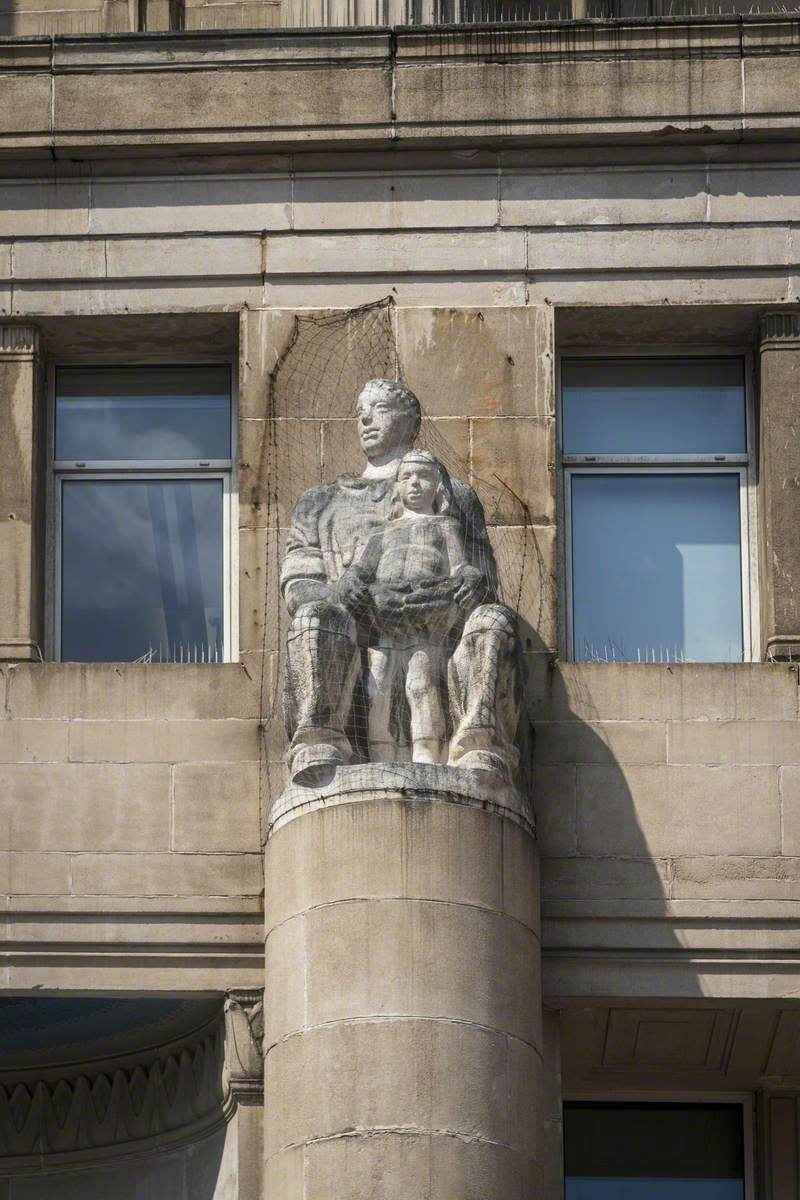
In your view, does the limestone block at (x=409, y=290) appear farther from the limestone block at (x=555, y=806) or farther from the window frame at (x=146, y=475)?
the limestone block at (x=555, y=806)

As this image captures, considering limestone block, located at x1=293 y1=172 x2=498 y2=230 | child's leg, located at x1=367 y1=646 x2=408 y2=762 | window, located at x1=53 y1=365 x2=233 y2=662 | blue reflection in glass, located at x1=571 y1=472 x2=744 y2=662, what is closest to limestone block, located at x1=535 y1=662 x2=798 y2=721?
blue reflection in glass, located at x1=571 y1=472 x2=744 y2=662

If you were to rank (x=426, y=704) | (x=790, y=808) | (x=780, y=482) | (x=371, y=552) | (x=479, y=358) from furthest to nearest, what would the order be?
1. (x=479, y=358)
2. (x=780, y=482)
3. (x=790, y=808)
4. (x=371, y=552)
5. (x=426, y=704)

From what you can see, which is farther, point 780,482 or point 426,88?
point 426,88

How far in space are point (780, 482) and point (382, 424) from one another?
291 centimetres

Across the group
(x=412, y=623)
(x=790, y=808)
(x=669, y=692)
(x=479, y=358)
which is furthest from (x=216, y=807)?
(x=790, y=808)

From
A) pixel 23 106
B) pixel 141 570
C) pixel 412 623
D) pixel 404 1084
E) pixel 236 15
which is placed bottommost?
pixel 404 1084

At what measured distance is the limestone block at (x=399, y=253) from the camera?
2552 centimetres

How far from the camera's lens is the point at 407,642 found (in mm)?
23250

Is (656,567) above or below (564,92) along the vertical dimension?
below

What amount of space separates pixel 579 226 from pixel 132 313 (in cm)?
324

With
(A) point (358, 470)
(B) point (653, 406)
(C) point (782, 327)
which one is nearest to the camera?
(A) point (358, 470)

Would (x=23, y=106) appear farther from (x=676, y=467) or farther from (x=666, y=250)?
(x=676, y=467)

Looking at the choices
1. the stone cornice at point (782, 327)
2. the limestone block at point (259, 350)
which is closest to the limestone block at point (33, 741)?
the limestone block at point (259, 350)

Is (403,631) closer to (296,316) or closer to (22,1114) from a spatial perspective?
(296,316)
